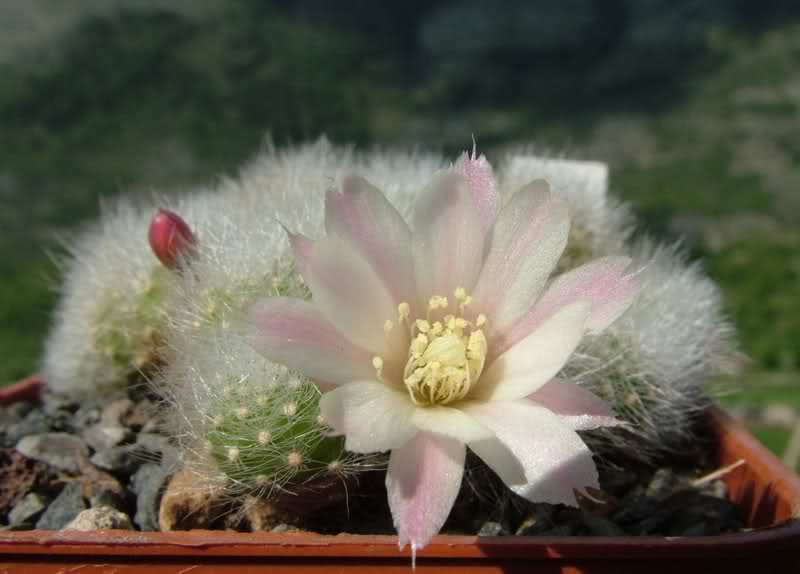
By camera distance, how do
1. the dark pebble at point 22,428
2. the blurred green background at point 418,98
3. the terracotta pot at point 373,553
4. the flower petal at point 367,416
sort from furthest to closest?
the blurred green background at point 418,98 < the dark pebble at point 22,428 < the terracotta pot at point 373,553 < the flower petal at point 367,416

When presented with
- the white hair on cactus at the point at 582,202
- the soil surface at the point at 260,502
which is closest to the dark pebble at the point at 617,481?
the soil surface at the point at 260,502

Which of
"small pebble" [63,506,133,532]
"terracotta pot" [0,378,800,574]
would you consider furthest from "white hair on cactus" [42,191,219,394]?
"terracotta pot" [0,378,800,574]

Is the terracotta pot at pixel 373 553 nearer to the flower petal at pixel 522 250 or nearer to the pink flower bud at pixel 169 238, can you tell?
the flower petal at pixel 522 250

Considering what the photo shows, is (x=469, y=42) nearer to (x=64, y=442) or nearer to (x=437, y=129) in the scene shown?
(x=437, y=129)

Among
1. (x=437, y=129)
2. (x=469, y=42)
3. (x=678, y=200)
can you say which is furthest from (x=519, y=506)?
(x=469, y=42)

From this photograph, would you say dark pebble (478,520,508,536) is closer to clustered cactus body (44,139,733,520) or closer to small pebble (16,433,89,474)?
clustered cactus body (44,139,733,520)
